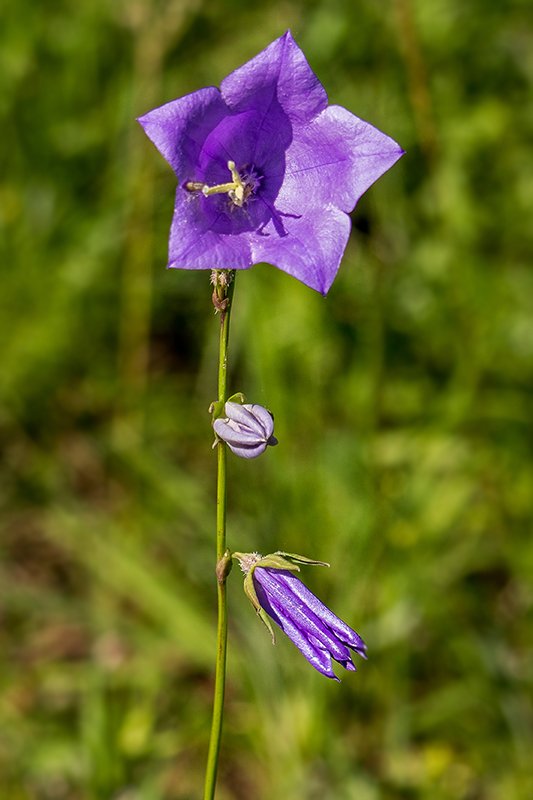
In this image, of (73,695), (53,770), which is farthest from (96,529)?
(53,770)

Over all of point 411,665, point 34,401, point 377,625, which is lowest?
point 411,665

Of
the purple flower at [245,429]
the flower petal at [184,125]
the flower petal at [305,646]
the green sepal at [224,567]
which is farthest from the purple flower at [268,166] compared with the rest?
the flower petal at [305,646]

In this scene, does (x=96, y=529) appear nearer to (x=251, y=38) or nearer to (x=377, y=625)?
(x=377, y=625)

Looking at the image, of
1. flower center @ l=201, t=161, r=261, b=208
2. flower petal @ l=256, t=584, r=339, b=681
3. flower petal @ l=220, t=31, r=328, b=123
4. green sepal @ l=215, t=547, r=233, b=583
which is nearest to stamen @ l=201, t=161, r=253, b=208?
flower center @ l=201, t=161, r=261, b=208

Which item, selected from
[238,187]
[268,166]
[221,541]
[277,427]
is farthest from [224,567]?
[277,427]

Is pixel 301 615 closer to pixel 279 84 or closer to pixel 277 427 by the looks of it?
pixel 279 84

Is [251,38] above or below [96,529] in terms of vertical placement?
above
